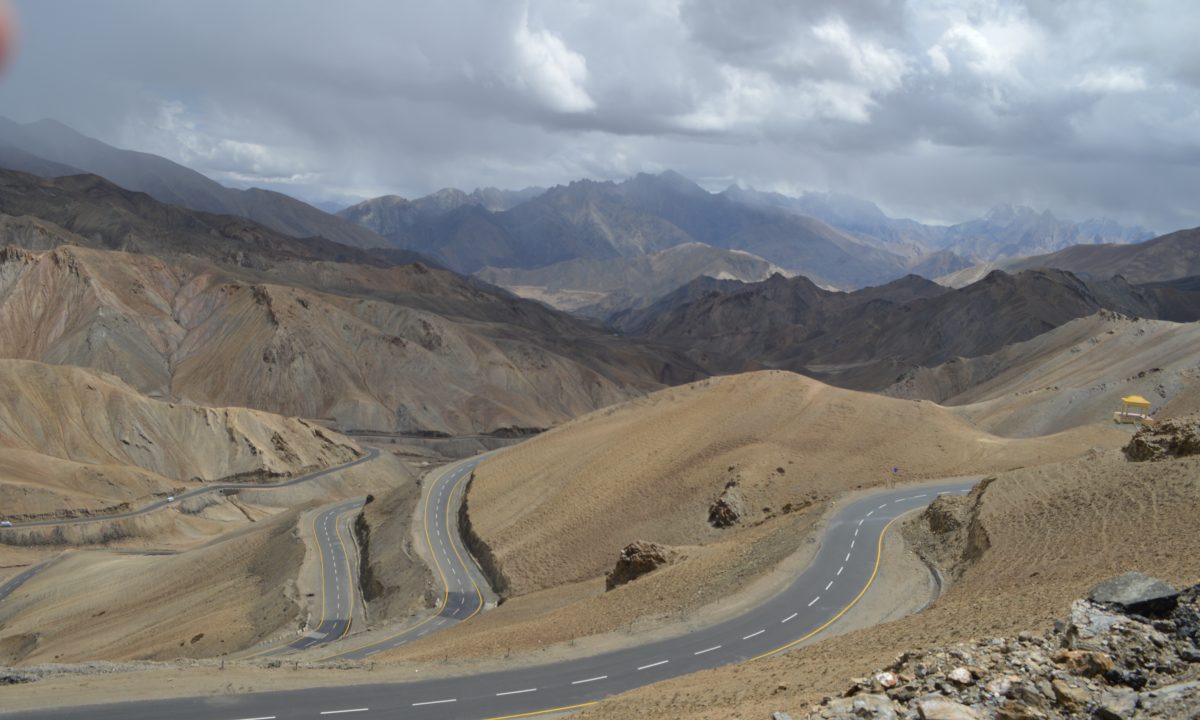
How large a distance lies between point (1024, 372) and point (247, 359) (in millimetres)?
117421

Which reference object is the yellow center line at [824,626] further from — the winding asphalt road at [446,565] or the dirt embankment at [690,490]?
the winding asphalt road at [446,565]

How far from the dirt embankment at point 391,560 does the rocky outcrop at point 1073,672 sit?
3705 cm

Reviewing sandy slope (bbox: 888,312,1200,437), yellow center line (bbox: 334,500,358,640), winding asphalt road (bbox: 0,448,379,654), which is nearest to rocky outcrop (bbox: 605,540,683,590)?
yellow center line (bbox: 334,500,358,640)

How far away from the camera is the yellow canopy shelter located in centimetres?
6588

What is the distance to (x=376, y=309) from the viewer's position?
18188 centimetres

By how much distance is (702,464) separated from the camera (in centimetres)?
5872

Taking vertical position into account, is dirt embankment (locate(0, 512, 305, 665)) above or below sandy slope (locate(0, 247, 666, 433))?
below

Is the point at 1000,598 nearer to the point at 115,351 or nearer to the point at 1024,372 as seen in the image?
the point at 1024,372

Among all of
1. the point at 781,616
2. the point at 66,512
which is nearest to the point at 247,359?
the point at 66,512

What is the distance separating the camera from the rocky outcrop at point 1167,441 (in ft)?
124

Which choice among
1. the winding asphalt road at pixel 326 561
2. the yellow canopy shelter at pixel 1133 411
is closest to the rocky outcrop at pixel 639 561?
the winding asphalt road at pixel 326 561

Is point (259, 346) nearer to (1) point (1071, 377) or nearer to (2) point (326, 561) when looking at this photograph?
(2) point (326, 561)

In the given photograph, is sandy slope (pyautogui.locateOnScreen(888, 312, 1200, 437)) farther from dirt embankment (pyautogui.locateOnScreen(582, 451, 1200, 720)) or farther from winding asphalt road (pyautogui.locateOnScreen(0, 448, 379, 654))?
winding asphalt road (pyautogui.locateOnScreen(0, 448, 379, 654))

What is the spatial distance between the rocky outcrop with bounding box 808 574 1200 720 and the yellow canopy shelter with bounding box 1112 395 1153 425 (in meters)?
54.9
